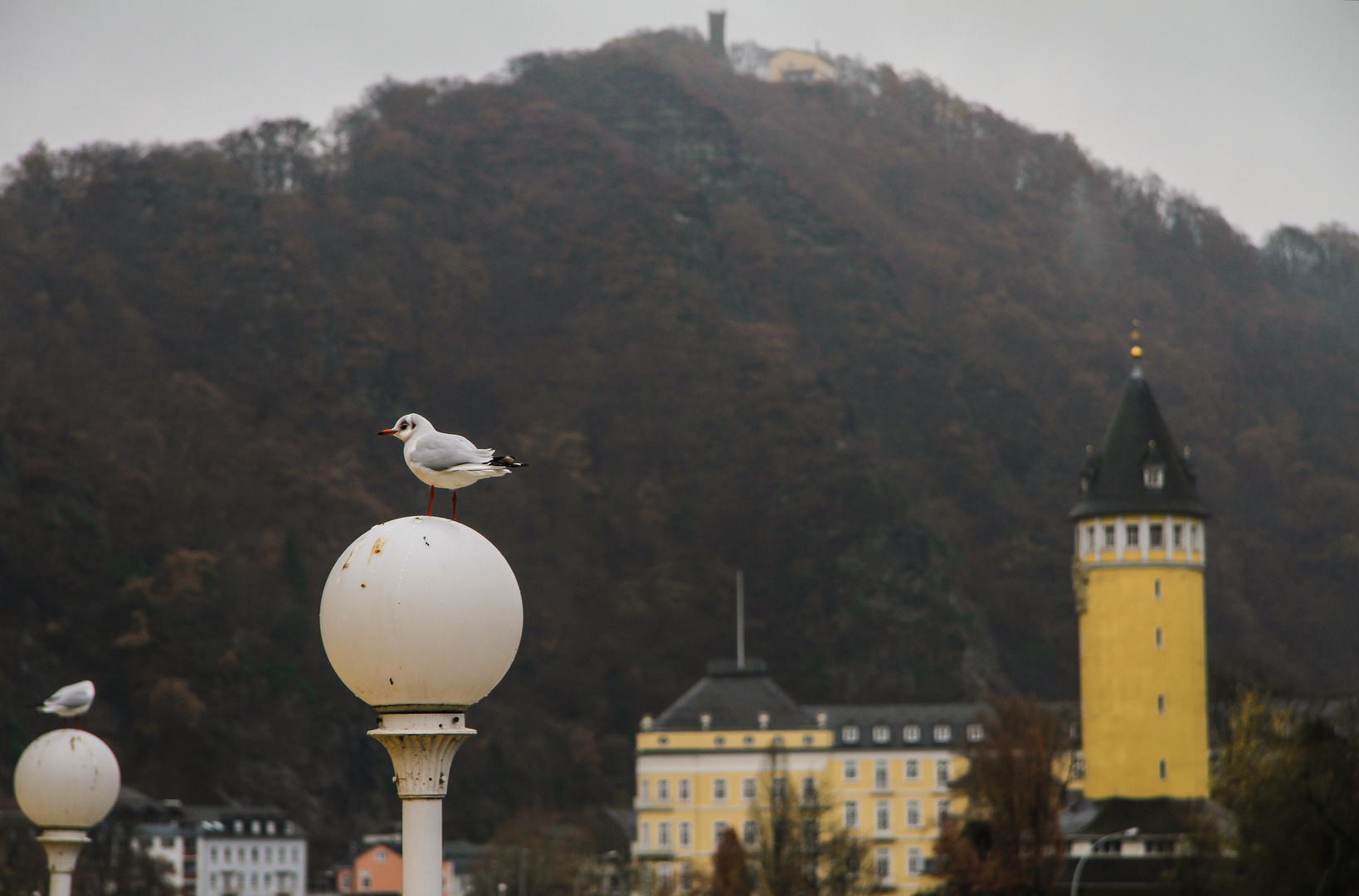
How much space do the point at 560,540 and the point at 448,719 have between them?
6292 inches

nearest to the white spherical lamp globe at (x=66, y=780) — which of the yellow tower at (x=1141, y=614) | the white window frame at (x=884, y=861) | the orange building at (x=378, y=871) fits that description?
the yellow tower at (x=1141, y=614)

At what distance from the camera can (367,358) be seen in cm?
17312

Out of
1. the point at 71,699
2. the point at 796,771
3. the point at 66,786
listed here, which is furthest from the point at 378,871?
the point at 66,786

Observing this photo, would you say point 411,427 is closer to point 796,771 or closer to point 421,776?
point 421,776

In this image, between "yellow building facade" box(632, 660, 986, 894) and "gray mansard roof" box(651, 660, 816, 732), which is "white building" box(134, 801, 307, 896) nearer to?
"yellow building facade" box(632, 660, 986, 894)

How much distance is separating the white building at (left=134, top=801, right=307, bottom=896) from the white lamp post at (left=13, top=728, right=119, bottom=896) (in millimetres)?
90124

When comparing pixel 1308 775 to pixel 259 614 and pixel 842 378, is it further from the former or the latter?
pixel 842 378

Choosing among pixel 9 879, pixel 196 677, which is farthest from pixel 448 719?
pixel 196 677

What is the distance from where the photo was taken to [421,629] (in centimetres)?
945

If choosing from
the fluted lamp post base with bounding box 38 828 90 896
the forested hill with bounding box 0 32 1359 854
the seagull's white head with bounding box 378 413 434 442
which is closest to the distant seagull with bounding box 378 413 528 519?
the seagull's white head with bounding box 378 413 434 442

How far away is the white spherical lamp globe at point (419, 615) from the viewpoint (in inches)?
373

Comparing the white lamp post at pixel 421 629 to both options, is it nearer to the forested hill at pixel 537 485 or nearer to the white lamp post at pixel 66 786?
the white lamp post at pixel 66 786

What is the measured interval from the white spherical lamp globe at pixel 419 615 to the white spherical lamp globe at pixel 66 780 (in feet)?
24.1

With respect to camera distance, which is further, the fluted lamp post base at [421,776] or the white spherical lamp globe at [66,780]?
the white spherical lamp globe at [66,780]
